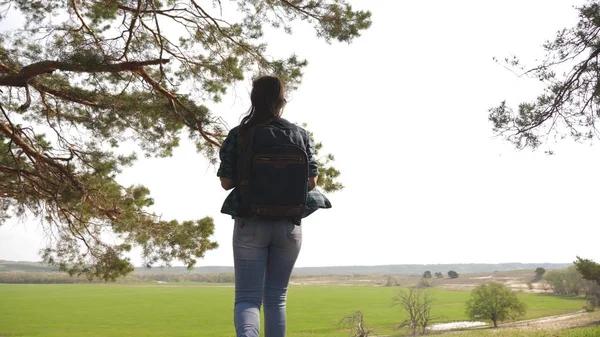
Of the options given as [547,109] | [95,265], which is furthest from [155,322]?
[547,109]

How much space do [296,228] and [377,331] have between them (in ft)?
163

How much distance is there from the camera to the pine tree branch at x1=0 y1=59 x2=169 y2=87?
5797 mm

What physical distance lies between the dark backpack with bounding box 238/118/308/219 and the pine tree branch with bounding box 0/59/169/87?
4.42 m

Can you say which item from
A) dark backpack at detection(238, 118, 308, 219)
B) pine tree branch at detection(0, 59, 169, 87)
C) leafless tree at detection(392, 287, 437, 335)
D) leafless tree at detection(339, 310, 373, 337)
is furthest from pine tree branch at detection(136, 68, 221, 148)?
leafless tree at detection(392, 287, 437, 335)

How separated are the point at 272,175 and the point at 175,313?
2682 inches

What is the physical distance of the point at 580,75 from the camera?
745 cm

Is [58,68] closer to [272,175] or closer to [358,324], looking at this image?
[272,175]

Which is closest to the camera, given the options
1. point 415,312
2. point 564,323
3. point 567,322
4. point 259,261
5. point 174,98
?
point 259,261

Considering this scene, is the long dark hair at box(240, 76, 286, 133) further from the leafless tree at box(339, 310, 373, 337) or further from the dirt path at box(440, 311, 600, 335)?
the dirt path at box(440, 311, 600, 335)

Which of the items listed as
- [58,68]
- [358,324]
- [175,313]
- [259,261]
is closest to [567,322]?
[358,324]

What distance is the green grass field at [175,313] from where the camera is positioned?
49750 mm

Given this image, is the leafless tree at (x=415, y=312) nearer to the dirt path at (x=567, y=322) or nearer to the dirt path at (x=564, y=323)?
the dirt path at (x=564, y=323)

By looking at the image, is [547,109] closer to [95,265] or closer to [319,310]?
[95,265]

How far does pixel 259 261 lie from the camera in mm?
1906
